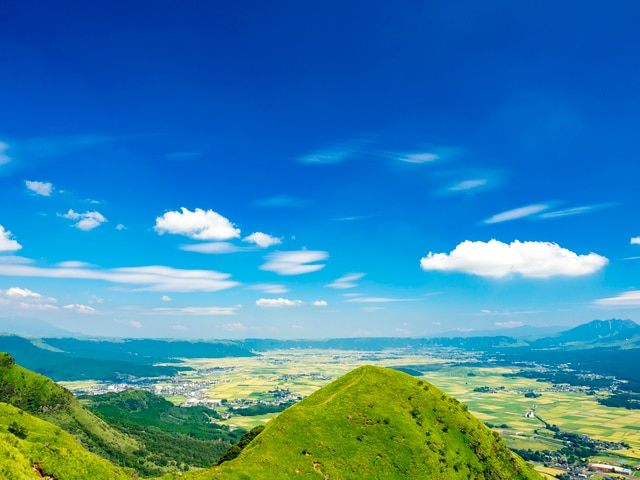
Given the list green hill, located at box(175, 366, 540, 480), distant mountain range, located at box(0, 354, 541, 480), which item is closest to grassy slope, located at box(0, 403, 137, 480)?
distant mountain range, located at box(0, 354, 541, 480)

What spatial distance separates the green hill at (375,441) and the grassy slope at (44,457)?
14.4 metres

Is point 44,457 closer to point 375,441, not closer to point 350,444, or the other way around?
point 350,444

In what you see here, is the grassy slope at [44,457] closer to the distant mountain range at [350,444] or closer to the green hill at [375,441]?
the distant mountain range at [350,444]

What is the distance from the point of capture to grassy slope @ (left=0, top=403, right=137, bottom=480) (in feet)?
140

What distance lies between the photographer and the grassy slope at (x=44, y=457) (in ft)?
140

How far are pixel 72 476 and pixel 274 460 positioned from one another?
2726 cm

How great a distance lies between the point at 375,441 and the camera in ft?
241

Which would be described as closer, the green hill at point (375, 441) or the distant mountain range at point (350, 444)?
the distant mountain range at point (350, 444)

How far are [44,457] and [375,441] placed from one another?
50529 mm

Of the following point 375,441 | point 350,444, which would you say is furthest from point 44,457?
point 375,441

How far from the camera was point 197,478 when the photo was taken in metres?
58.3

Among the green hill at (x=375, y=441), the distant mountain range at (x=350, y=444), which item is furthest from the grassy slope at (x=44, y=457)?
the green hill at (x=375, y=441)

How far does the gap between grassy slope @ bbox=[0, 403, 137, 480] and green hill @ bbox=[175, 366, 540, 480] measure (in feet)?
47.4

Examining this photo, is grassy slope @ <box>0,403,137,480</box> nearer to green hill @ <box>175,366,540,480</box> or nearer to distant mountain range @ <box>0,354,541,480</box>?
distant mountain range @ <box>0,354,541,480</box>
